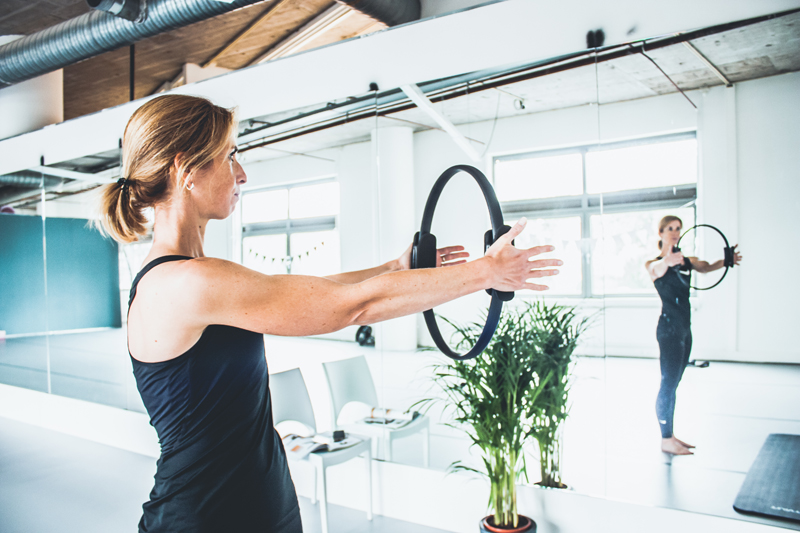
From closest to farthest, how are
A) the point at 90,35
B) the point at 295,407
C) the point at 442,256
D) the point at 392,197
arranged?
the point at 442,256 < the point at 295,407 < the point at 90,35 < the point at 392,197

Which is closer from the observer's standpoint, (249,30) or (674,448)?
(674,448)

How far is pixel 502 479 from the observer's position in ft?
7.55

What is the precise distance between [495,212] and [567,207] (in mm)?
1798

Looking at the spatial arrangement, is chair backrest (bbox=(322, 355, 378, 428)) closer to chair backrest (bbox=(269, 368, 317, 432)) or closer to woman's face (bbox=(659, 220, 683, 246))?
chair backrest (bbox=(269, 368, 317, 432))

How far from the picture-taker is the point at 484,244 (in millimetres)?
1526

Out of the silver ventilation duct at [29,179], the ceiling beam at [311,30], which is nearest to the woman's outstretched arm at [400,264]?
the ceiling beam at [311,30]

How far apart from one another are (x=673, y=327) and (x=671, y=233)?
51 cm

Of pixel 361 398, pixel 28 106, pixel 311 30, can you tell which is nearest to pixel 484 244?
pixel 361 398

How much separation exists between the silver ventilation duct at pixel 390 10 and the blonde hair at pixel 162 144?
6.77 feet

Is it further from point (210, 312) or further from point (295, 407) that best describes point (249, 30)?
point (210, 312)

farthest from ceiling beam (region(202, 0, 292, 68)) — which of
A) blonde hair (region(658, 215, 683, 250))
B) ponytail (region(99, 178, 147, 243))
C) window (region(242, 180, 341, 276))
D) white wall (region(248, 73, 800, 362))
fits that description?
ponytail (region(99, 178, 147, 243))

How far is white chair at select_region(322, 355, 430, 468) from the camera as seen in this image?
3100 millimetres

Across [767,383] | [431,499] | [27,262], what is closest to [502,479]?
[431,499]

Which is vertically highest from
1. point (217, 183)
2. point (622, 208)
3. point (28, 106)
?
point (28, 106)
